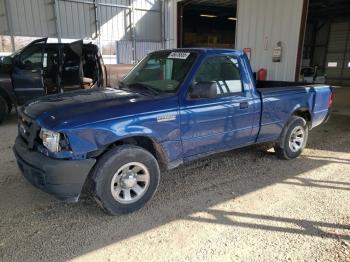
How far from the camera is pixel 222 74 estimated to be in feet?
12.9

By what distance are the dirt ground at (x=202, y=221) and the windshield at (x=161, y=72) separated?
1.32 m

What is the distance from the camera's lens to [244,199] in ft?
12.0

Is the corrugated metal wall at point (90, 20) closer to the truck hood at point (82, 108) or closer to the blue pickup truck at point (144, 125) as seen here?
the blue pickup truck at point (144, 125)

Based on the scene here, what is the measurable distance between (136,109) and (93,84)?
5.55 meters

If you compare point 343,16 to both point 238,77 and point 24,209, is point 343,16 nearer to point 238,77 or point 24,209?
point 238,77

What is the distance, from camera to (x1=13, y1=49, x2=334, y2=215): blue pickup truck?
2.87 m

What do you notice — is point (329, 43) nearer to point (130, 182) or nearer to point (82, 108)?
point (130, 182)

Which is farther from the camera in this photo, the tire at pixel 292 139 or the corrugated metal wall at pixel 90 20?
the corrugated metal wall at pixel 90 20

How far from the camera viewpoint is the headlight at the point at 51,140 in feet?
9.25

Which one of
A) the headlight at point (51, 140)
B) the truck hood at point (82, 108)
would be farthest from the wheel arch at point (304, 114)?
the headlight at point (51, 140)

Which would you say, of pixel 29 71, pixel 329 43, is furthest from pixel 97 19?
pixel 329 43

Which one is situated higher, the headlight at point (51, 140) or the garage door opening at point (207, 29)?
the garage door opening at point (207, 29)

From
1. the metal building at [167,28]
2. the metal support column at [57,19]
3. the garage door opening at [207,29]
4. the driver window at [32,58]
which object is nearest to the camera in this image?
the driver window at [32,58]

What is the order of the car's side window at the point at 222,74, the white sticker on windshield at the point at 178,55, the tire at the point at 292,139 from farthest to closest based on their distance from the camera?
the tire at the point at 292,139 → the white sticker on windshield at the point at 178,55 → the car's side window at the point at 222,74
